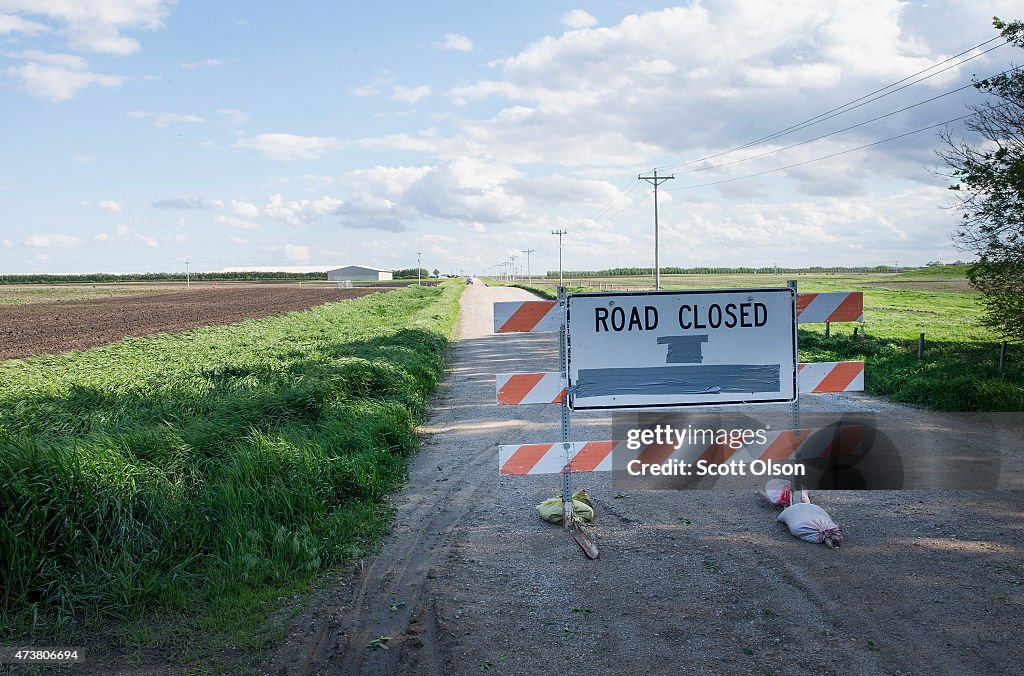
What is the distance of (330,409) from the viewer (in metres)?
8.38

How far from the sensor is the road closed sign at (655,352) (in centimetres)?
518

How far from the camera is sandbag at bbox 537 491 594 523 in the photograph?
548 cm

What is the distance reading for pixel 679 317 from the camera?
17.1 feet

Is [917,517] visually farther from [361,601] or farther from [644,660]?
[361,601]

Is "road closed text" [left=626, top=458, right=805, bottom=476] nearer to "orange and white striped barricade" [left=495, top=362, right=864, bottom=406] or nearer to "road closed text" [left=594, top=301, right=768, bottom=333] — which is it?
"orange and white striped barricade" [left=495, top=362, right=864, bottom=406]

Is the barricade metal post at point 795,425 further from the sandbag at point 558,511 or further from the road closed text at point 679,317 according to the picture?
the sandbag at point 558,511

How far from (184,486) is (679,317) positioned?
3891 mm

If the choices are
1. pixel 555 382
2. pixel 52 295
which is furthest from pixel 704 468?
pixel 52 295

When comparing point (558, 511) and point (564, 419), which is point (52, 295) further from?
point (564, 419)

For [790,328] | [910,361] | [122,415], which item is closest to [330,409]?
[122,415]

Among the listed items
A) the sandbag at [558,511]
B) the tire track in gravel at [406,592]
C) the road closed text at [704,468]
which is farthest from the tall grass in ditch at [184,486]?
the road closed text at [704,468]

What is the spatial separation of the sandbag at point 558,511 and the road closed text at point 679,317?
4.71ft

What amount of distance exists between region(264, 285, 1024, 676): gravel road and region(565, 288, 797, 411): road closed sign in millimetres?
1005

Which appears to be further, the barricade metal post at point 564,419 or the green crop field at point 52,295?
the green crop field at point 52,295
